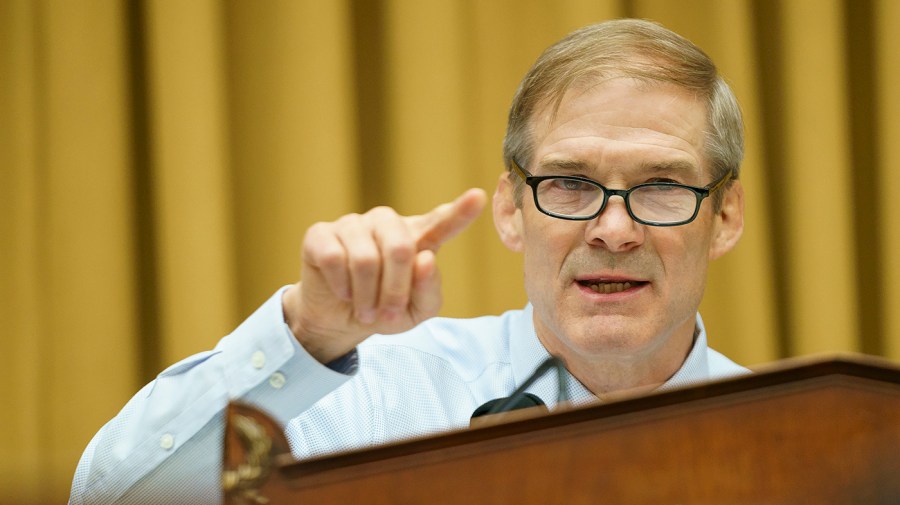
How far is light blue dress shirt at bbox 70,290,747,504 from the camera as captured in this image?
0.88 meters

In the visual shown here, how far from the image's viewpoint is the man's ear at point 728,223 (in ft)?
4.58

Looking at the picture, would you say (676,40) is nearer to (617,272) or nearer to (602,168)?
(602,168)

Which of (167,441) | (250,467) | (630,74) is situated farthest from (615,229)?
(250,467)

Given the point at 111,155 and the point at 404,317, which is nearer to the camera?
the point at 404,317

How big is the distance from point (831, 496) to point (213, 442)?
561mm

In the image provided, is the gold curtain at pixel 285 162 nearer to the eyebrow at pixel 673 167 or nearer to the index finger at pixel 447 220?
the eyebrow at pixel 673 167

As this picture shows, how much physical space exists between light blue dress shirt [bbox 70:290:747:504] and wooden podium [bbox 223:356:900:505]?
0.03 m

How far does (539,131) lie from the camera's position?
1342 mm

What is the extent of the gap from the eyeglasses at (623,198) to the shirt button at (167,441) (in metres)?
0.58

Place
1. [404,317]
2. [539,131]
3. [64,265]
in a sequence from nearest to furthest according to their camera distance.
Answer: [404,317]
[539,131]
[64,265]

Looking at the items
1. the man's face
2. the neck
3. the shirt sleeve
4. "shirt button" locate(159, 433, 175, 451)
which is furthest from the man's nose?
"shirt button" locate(159, 433, 175, 451)

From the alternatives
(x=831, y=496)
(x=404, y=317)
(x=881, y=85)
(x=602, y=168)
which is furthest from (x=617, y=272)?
(x=881, y=85)

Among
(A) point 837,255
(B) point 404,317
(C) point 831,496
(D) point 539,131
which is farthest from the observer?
(A) point 837,255

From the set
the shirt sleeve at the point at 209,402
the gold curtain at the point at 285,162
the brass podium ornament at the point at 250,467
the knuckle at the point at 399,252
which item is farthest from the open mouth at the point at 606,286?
the brass podium ornament at the point at 250,467
